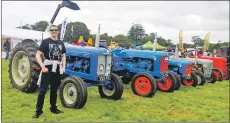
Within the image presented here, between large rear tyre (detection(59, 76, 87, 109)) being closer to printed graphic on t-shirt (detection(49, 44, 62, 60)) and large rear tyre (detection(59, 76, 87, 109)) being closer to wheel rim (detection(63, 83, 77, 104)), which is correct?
wheel rim (detection(63, 83, 77, 104))

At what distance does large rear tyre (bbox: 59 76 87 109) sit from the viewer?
590 centimetres

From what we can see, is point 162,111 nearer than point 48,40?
→ No

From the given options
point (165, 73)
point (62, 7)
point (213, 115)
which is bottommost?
point (213, 115)

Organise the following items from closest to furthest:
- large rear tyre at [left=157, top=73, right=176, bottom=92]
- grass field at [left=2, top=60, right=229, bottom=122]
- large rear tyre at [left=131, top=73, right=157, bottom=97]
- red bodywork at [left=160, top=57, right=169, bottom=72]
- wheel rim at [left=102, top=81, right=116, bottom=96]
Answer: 1. grass field at [left=2, top=60, right=229, bottom=122]
2. wheel rim at [left=102, top=81, right=116, bottom=96]
3. large rear tyre at [left=131, top=73, right=157, bottom=97]
4. red bodywork at [left=160, top=57, right=169, bottom=72]
5. large rear tyre at [left=157, top=73, right=176, bottom=92]

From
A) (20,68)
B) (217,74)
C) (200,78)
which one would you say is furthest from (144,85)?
(217,74)

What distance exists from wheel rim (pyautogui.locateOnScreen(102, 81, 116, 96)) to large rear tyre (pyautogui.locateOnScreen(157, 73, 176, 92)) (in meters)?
2.81

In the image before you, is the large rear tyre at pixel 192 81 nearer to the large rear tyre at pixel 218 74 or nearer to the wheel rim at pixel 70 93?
the large rear tyre at pixel 218 74

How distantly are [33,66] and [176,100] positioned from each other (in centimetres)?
369

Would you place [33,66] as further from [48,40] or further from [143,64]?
[143,64]

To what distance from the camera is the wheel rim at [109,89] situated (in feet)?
24.0

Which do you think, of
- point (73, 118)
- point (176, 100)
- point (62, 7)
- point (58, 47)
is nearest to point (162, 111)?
point (176, 100)

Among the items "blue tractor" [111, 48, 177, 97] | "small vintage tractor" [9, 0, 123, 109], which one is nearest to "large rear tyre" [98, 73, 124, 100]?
"small vintage tractor" [9, 0, 123, 109]

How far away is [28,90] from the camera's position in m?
7.23

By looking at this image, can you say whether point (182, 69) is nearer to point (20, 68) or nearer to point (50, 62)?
point (20, 68)
